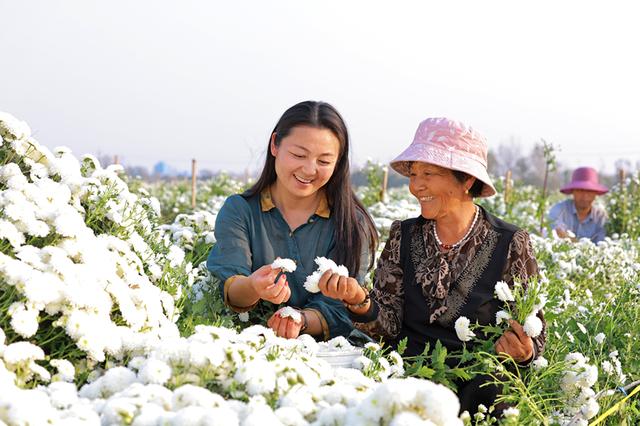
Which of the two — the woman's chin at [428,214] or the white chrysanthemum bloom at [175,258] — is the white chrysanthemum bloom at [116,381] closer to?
the white chrysanthemum bloom at [175,258]

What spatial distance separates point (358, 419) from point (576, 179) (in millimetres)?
7322

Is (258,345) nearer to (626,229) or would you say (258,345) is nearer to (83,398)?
(83,398)

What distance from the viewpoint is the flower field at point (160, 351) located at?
5.85ft

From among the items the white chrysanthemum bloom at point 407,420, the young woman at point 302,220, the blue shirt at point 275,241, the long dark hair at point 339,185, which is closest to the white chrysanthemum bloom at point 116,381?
the white chrysanthemum bloom at point 407,420

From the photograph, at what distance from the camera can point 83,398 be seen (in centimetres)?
202

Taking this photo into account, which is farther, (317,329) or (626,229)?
(626,229)

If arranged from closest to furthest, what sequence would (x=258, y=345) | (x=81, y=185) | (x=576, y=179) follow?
(x=258, y=345) → (x=81, y=185) → (x=576, y=179)

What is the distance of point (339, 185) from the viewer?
3.92 m

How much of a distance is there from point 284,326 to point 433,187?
0.85m

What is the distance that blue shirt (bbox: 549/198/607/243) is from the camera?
825 centimetres

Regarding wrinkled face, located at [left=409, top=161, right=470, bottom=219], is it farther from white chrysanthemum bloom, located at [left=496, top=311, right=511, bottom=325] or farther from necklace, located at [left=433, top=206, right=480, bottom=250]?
white chrysanthemum bloom, located at [left=496, top=311, right=511, bottom=325]

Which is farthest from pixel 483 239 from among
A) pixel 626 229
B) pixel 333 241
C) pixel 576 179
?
pixel 626 229

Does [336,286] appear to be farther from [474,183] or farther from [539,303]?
[474,183]

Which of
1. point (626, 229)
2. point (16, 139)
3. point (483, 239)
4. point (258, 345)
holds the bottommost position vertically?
point (626, 229)
